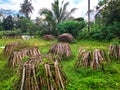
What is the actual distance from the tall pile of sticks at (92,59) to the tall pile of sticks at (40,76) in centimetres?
238

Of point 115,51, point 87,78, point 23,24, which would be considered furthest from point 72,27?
point 87,78

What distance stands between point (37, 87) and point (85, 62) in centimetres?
309

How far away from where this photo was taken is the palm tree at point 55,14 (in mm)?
27344

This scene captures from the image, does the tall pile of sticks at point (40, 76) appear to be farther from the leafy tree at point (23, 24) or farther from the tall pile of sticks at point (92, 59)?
the leafy tree at point (23, 24)

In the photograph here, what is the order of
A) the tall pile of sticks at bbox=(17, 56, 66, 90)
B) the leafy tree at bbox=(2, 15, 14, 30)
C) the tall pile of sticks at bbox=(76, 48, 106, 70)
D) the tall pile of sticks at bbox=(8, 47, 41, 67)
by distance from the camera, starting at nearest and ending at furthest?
the tall pile of sticks at bbox=(17, 56, 66, 90)
the tall pile of sticks at bbox=(76, 48, 106, 70)
the tall pile of sticks at bbox=(8, 47, 41, 67)
the leafy tree at bbox=(2, 15, 14, 30)

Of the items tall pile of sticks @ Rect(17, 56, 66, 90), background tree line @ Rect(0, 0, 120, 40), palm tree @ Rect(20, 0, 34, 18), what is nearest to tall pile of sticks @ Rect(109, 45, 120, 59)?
tall pile of sticks @ Rect(17, 56, 66, 90)

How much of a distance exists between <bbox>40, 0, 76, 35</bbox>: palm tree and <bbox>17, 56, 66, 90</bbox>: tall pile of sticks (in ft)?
67.4

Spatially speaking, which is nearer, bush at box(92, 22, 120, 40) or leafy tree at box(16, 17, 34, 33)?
bush at box(92, 22, 120, 40)

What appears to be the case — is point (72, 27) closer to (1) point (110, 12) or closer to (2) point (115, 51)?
(1) point (110, 12)

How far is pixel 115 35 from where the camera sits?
1844 cm

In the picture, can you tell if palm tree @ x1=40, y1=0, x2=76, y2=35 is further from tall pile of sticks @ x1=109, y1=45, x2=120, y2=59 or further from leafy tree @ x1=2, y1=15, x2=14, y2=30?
tall pile of sticks @ x1=109, y1=45, x2=120, y2=59

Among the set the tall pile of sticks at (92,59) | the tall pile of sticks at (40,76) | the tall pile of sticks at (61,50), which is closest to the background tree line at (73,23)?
the tall pile of sticks at (61,50)

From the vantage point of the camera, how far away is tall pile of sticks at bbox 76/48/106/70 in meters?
9.08

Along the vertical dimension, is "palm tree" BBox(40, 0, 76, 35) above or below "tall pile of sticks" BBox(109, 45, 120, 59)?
above
